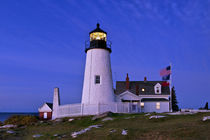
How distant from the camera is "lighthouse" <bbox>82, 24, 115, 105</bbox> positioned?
29891mm

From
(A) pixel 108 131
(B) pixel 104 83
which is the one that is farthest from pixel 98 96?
(A) pixel 108 131

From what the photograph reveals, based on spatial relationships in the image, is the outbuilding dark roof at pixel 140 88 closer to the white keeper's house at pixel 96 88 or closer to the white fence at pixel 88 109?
the white keeper's house at pixel 96 88

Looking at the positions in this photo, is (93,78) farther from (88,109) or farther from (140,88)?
(140,88)

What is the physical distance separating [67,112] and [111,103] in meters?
5.85

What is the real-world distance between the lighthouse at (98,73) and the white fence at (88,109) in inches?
35.2

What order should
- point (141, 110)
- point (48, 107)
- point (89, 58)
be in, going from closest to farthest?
point (89, 58)
point (141, 110)
point (48, 107)

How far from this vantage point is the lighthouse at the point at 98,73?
98.1 feet

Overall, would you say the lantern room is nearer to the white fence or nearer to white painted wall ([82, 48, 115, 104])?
white painted wall ([82, 48, 115, 104])

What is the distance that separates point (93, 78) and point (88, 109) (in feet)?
13.6

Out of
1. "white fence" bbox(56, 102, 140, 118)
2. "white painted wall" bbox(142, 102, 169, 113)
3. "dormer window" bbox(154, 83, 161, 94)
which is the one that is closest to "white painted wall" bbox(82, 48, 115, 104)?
"white fence" bbox(56, 102, 140, 118)

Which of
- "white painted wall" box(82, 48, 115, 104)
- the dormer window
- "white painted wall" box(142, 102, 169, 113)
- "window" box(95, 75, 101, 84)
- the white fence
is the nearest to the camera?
the white fence

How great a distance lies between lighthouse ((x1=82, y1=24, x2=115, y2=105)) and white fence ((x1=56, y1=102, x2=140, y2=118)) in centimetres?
90

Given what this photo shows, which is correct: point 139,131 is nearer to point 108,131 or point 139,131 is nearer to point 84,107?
point 108,131

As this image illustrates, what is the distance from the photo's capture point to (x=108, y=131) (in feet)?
51.3
